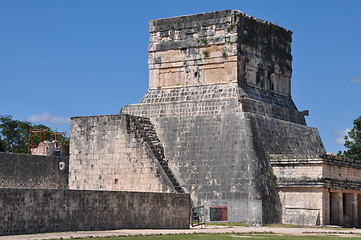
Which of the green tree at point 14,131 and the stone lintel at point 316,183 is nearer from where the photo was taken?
the stone lintel at point 316,183

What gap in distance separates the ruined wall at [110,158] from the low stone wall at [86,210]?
2.51 metres

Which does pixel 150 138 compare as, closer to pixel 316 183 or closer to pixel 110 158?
pixel 110 158

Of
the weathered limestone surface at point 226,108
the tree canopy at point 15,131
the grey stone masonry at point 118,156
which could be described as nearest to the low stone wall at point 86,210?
the grey stone masonry at point 118,156

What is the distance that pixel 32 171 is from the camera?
33.2m

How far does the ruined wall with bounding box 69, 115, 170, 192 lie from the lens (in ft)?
97.0

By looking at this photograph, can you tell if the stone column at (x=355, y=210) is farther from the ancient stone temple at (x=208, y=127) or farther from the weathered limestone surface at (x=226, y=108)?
the weathered limestone surface at (x=226, y=108)

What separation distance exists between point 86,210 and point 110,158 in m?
7.82

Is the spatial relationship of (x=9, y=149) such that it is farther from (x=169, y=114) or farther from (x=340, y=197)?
(x=340, y=197)

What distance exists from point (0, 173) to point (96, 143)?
14.6 feet

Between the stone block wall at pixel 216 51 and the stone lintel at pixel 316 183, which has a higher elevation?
the stone block wall at pixel 216 51

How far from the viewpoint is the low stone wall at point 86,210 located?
20.8 m

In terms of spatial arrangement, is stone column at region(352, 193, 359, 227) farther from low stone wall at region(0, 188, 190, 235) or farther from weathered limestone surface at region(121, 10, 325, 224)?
low stone wall at region(0, 188, 190, 235)

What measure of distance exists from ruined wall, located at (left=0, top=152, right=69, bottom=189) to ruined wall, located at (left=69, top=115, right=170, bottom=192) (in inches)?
95.2

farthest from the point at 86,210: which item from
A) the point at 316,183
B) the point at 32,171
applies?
the point at 32,171
